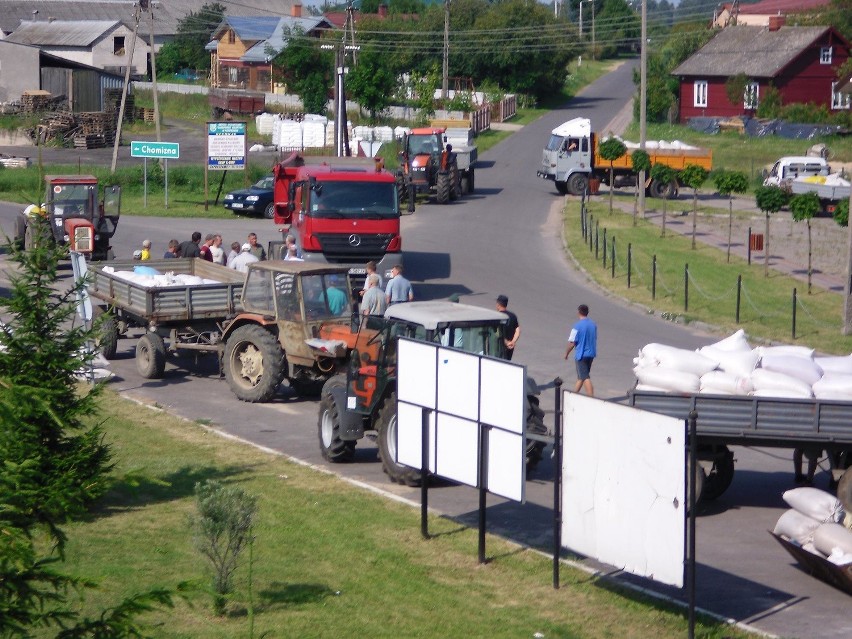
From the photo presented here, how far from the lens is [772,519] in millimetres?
12172

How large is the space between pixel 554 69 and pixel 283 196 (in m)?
57.8

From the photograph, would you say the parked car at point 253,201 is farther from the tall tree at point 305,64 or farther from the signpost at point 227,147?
the tall tree at point 305,64

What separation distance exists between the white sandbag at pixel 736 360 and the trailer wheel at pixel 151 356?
9540 mm

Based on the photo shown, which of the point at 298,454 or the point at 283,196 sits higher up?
the point at 283,196

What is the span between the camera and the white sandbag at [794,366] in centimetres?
1199

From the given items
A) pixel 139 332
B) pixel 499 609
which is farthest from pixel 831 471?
pixel 139 332

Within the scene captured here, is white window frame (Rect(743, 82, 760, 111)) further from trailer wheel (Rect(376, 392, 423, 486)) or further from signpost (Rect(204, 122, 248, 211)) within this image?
trailer wheel (Rect(376, 392, 423, 486))

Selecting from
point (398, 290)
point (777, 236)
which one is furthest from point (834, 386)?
point (777, 236)

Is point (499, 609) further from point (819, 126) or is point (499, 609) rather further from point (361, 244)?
point (819, 126)

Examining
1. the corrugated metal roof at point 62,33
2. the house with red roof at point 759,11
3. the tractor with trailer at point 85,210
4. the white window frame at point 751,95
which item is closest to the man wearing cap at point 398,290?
the tractor with trailer at point 85,210

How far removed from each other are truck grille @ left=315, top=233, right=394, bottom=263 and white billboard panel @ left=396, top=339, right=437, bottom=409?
1396cm

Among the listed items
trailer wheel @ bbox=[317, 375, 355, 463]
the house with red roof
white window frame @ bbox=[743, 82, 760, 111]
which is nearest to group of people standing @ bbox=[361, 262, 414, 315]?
trailer wheel @ bbox=[317, 375, 355, 463]

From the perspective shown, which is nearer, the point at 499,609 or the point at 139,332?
the point at 499,609

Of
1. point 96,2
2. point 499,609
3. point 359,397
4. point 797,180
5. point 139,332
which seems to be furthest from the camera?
point 96,2
